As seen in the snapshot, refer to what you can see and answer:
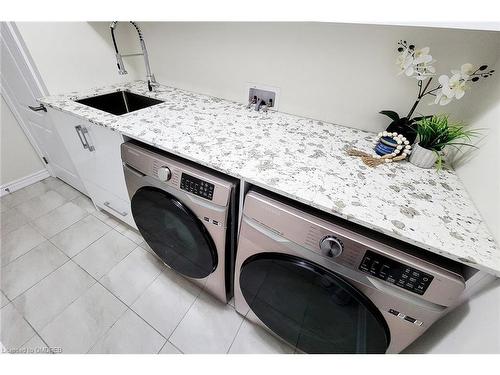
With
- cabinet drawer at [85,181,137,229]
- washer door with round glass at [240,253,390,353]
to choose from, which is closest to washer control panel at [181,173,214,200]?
washer door with round glass at [240,253,390,353]

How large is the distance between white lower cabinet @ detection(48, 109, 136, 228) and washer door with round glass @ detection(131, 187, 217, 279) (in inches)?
10.0

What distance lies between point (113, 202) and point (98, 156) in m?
0.38

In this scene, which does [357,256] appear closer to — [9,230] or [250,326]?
[250,326]

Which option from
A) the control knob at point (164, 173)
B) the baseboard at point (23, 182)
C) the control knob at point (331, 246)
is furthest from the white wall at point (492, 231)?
the baseboard at point (23, 182)

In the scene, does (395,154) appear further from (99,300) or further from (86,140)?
(99,300)

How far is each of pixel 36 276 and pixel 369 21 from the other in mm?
2261

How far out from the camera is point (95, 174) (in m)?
1.41

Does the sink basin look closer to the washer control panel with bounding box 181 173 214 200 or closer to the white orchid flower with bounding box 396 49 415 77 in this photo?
the washer control panel with bounding box 181 173 214 200

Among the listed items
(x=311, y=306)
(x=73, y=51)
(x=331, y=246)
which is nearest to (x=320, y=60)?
(x=331, y=246)

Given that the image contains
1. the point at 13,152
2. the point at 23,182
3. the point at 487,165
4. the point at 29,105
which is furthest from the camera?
the point at 23,182

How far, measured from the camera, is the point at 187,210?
2.93 ft

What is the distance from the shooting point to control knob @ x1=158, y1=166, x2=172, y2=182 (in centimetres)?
87

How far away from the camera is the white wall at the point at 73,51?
1.30 meters

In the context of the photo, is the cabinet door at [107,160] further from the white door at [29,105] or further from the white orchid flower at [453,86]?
the white orchid flower at [453,86]
